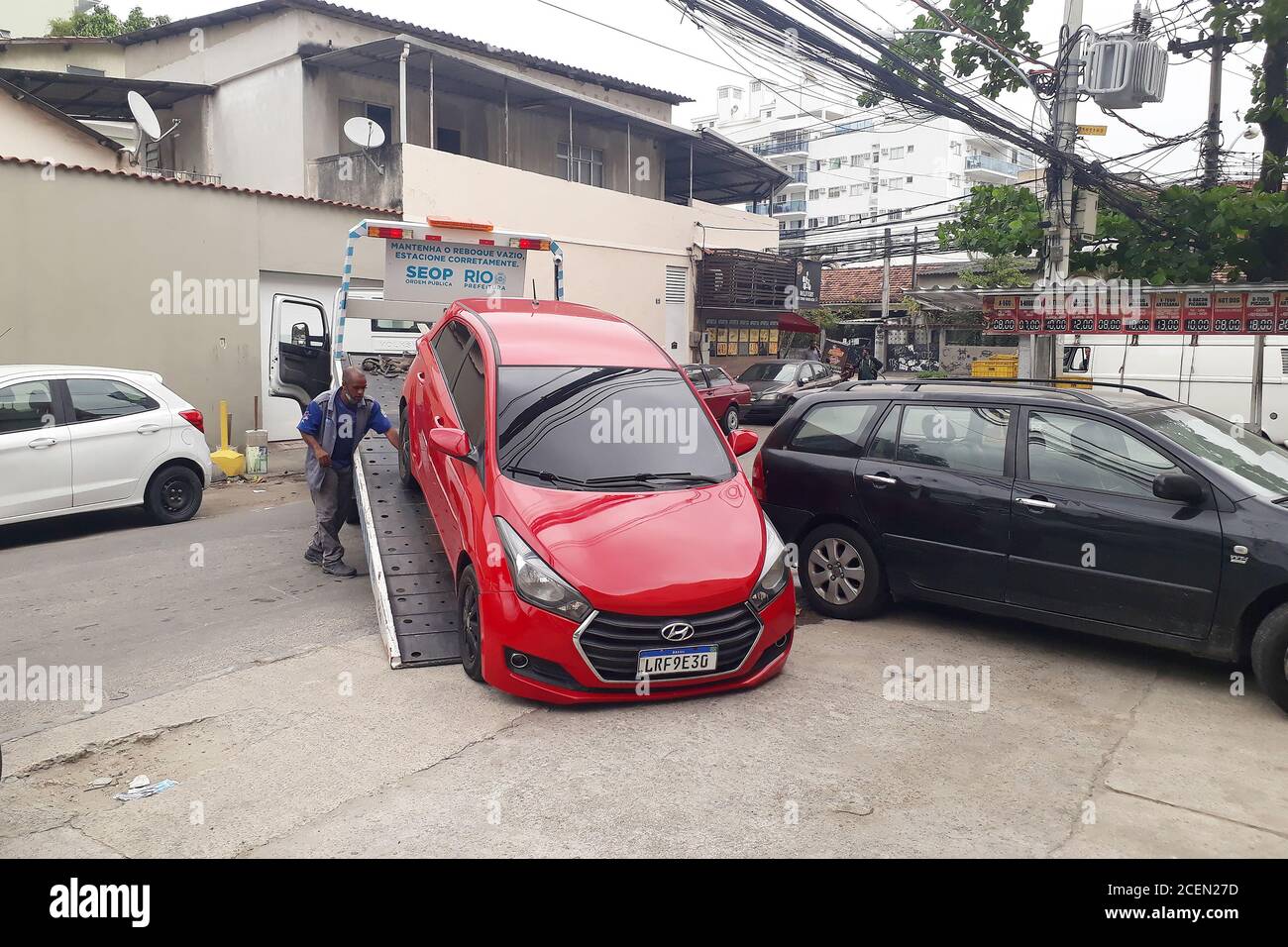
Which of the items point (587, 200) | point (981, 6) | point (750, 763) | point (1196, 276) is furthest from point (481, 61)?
point (750, 763)

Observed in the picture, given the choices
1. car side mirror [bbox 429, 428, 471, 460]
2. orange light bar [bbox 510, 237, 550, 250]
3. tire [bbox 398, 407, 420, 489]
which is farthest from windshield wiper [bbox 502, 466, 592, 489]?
orange light bar [bbox 510, 237, 550, 250]

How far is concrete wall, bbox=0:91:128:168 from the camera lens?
14562 mm

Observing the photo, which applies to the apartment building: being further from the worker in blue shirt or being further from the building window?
the worker in blue shirt

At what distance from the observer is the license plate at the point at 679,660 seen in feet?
16.9

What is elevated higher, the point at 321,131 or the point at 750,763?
the point at 321,131

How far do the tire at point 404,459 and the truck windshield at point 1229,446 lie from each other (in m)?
5.32

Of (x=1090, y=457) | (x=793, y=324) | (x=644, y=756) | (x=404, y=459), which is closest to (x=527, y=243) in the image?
(x=404, y=459)

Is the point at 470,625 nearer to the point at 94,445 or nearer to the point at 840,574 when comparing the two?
the point at 840,574

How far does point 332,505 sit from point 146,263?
8082 millimetres

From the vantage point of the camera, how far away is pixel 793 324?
28375 millimetres

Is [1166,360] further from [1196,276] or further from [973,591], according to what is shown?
[973,591]
